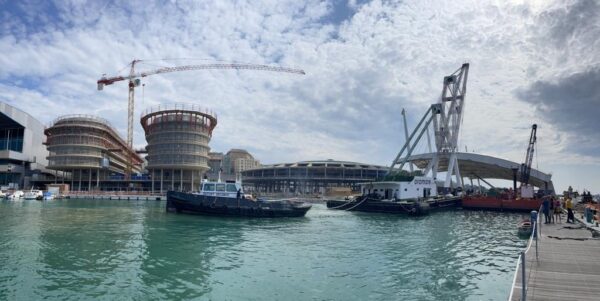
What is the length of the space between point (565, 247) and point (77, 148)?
116915 millimetres

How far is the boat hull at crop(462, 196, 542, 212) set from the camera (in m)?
55.6

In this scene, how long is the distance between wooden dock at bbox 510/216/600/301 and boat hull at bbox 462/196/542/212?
4054cm

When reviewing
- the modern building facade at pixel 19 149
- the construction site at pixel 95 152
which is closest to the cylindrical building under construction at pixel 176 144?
the construction site at pixel 95 152

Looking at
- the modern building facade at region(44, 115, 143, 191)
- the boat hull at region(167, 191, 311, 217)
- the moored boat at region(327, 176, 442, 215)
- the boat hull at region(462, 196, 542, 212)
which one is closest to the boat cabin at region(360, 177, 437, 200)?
the moored boat at region(327, 176, 442, 215)

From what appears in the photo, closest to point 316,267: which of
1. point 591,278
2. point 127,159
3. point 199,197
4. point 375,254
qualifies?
point 375,254

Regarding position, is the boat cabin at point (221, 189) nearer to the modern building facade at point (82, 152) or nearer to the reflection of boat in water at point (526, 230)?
the reflection of boat in water at point (526, 230)

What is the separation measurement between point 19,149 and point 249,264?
379ft

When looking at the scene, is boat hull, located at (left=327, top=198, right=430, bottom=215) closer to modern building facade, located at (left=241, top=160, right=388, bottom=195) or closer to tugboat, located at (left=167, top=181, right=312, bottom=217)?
tugboat, located at (left=167, top=181, right=312, bottom=217)

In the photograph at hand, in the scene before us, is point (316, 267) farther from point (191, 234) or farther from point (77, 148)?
point (77, 148)

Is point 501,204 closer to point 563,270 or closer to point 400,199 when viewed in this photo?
point 400,199

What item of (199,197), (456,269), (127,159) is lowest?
(456,269)

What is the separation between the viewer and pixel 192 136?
104 metres

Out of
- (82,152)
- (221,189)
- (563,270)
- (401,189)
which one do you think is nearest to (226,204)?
(221,189)

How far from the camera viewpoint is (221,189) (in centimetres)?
4306
